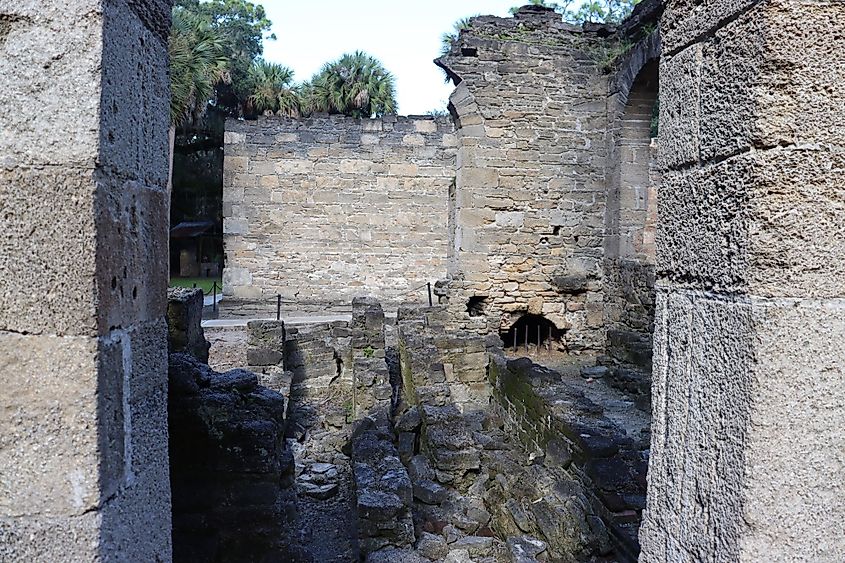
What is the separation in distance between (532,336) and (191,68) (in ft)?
43.1

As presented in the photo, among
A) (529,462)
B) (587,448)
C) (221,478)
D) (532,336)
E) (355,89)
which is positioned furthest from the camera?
(355,89)

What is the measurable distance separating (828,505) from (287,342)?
31.3 feet

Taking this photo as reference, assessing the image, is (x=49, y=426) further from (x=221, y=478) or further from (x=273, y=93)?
(x=273, y=93)

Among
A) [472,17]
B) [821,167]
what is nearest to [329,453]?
[821,167]

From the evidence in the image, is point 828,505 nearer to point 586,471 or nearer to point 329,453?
point 586,471

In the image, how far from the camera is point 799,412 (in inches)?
65.3

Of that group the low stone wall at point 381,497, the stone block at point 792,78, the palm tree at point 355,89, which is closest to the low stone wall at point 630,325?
the low stone wall at point 381,497

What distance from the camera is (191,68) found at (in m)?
18.7

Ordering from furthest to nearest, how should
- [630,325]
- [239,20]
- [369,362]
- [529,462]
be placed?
[239,20] < [630,325] < [369,362] < [529,462]

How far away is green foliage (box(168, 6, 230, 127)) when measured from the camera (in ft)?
57.7

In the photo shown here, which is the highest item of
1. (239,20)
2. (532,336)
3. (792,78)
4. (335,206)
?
(239,20)

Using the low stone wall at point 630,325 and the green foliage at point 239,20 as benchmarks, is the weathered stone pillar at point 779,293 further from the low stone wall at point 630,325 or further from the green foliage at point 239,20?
the green foliage at point 239,20

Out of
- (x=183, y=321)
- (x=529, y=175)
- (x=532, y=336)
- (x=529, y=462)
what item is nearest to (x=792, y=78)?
(x=183, y=321)

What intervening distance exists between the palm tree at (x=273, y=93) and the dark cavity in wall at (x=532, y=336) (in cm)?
1588
